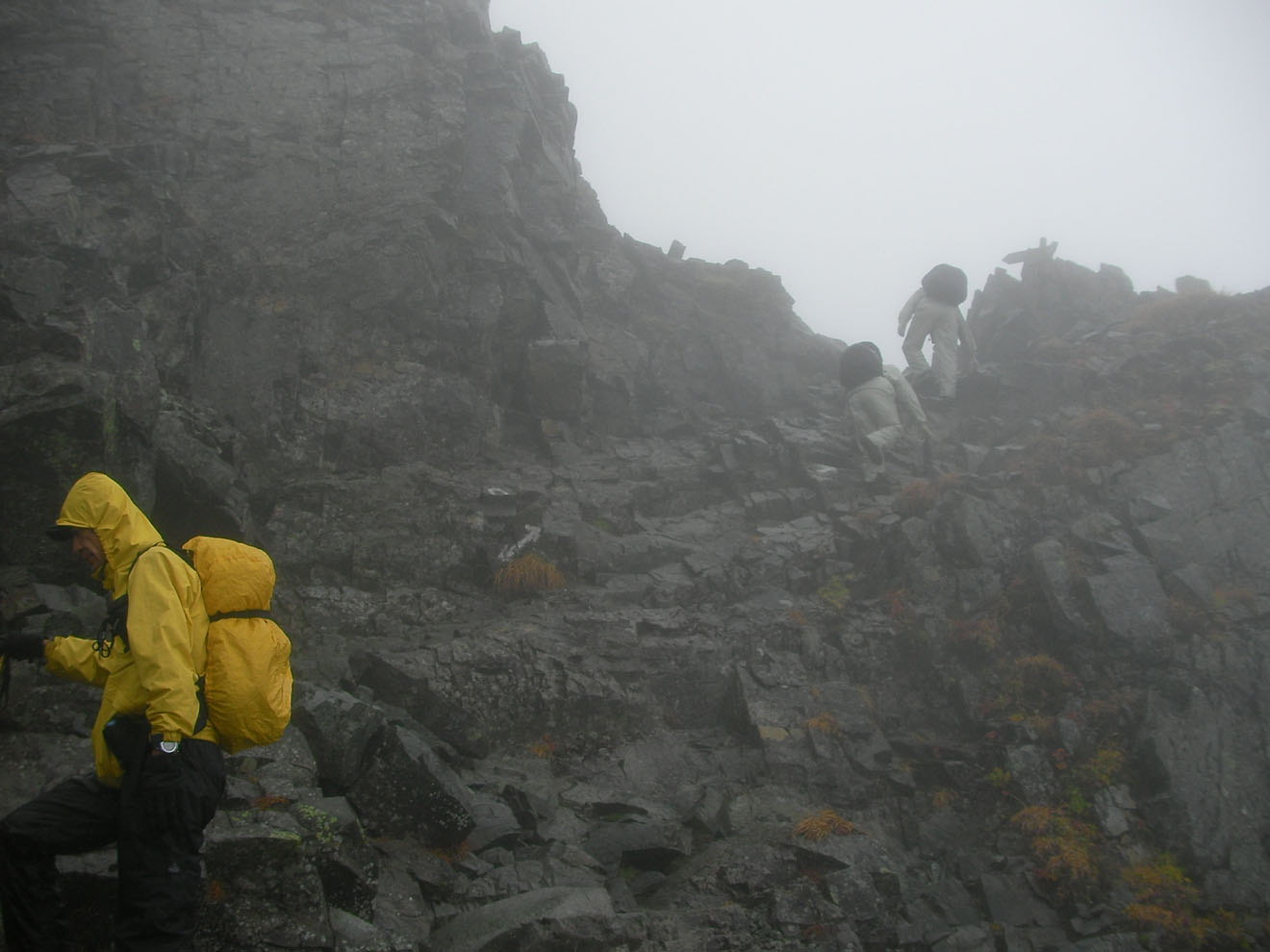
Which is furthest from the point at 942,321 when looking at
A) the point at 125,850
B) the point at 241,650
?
the point at 125,850

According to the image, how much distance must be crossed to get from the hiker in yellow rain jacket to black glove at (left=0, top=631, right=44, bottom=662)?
472 mm

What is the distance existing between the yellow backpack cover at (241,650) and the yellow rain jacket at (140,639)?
10cm

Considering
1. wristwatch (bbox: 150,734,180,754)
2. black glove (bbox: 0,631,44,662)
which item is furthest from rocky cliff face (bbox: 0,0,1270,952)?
wristwatch (bbox: 150,734,180,754)

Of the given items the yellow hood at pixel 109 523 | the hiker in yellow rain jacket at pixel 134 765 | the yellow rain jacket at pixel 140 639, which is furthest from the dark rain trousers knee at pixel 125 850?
the yellow hood at pixel 109 523

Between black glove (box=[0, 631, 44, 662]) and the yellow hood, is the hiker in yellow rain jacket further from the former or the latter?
black glove (box=[0, 631, 44, 662])

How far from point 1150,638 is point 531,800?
10.5 m

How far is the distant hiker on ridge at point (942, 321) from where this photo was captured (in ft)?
74.9

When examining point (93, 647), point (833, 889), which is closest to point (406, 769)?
point (93, 647)

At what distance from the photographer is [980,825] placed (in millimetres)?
12211

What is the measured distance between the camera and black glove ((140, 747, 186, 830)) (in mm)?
5625

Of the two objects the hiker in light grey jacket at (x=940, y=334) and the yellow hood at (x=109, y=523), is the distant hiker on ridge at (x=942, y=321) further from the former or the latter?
the yellow hood at (x=109, y=523)

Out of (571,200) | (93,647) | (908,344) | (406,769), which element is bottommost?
(406,769)

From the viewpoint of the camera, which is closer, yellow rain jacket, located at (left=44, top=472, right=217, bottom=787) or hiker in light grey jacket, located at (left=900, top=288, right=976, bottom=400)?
yellow rain jacket, located at (left=44, top=472, right=217, bottom=787)

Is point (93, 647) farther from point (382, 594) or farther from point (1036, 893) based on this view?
point (1036, 893)
